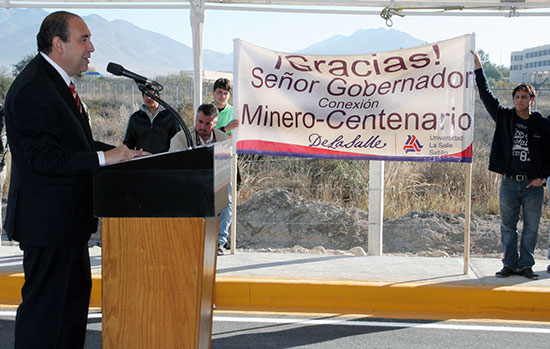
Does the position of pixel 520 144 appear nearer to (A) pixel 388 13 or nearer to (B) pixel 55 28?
(A) pixel 388 13

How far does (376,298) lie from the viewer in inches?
243

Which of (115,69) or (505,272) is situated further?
(505,272)

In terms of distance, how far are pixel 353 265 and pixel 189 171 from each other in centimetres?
404

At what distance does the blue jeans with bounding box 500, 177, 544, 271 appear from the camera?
664cm

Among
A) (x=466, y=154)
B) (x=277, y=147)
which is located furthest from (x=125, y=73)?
(x=466, y=154)

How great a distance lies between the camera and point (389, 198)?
37.6 feet

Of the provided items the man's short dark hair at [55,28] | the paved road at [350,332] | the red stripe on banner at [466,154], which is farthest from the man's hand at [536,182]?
the man's short dark hair at [55,28]

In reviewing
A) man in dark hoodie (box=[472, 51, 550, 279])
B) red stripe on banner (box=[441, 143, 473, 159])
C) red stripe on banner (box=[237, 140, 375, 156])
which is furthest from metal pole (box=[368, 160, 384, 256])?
man in dark hoodie (box=[472, 51, 550, 279])

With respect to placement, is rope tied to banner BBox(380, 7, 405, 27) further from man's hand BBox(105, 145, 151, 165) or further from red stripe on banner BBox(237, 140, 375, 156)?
man's hand BBox(105, 145, 151, 165)

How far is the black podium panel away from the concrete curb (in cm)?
302

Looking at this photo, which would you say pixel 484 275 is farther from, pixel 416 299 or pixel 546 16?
pixel 546 16

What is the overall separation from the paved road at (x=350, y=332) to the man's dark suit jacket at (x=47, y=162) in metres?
1.83

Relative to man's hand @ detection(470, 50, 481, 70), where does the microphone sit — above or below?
below

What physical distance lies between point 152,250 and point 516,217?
4480 millimetres
